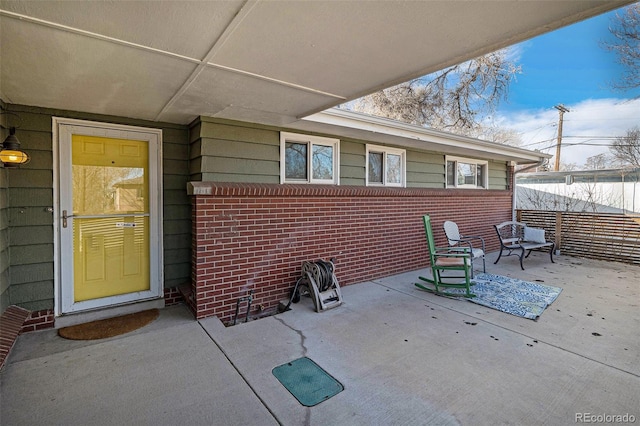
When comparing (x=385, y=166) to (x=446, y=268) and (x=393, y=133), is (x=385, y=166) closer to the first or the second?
(x=393, y=133)

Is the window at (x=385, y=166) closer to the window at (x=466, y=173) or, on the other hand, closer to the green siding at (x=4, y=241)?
the window at (x=466, y=173)

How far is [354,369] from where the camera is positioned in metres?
2.37

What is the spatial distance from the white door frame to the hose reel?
1.67 m

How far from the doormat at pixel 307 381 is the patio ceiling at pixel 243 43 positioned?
2.25 m

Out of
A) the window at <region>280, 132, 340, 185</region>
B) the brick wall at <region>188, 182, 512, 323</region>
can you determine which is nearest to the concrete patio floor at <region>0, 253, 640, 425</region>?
the brick wall at <region>188, 182, 512, 323</region>

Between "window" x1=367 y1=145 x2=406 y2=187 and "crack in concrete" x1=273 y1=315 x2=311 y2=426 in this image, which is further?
"window" x1=367 y1=145 x2=406 y2=187

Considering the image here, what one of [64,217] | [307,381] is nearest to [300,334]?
[307,381]

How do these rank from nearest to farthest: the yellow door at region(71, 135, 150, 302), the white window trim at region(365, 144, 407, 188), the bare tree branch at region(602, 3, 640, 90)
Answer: the yellow door at region(71, 135, 150, 302) → the white window trim at region(365, 144, 407, 188) → the bare tree branch at region(602, 3, 640, 90)

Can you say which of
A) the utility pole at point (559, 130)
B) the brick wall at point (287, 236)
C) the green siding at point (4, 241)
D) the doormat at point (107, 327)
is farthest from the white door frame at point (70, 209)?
the utility pole at point (559, 130)

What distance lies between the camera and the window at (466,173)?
21.2ft

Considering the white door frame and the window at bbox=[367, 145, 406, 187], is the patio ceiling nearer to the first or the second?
the white door frame

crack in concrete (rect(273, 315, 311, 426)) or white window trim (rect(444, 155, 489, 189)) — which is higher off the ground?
white window trim (rect(444, 155, 489, 189))

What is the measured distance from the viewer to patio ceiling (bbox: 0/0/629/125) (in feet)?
4.89

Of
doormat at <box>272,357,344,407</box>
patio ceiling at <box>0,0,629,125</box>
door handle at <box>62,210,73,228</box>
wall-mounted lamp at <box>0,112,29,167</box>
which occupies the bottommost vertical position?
doormat at <box>272,357,344,407</box>
